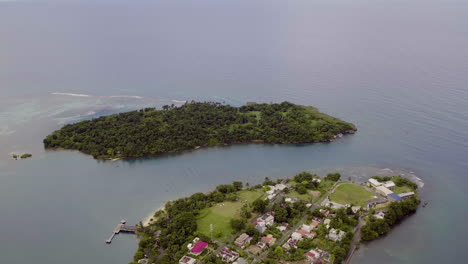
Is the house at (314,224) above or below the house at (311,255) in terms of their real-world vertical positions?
above

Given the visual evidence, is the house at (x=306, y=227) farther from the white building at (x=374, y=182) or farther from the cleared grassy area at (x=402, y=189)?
the cleared grassy area at (x=402, y=189)

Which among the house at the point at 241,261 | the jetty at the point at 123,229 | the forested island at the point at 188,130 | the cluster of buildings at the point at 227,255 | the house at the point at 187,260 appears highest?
the forested island at the point at 188,130

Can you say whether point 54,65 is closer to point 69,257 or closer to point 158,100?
point 158,100

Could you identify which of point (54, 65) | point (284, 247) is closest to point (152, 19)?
point (54, 65)

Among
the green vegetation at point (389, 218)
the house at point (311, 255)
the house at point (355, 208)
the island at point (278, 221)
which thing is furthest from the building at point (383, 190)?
the house at point (311, 255)

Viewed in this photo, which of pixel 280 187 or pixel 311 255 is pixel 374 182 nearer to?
pixel 280 187

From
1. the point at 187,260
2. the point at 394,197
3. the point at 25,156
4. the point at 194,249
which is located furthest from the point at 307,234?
the point at 25,156

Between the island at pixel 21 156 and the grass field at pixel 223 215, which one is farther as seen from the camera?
the island at pixel 21 156
